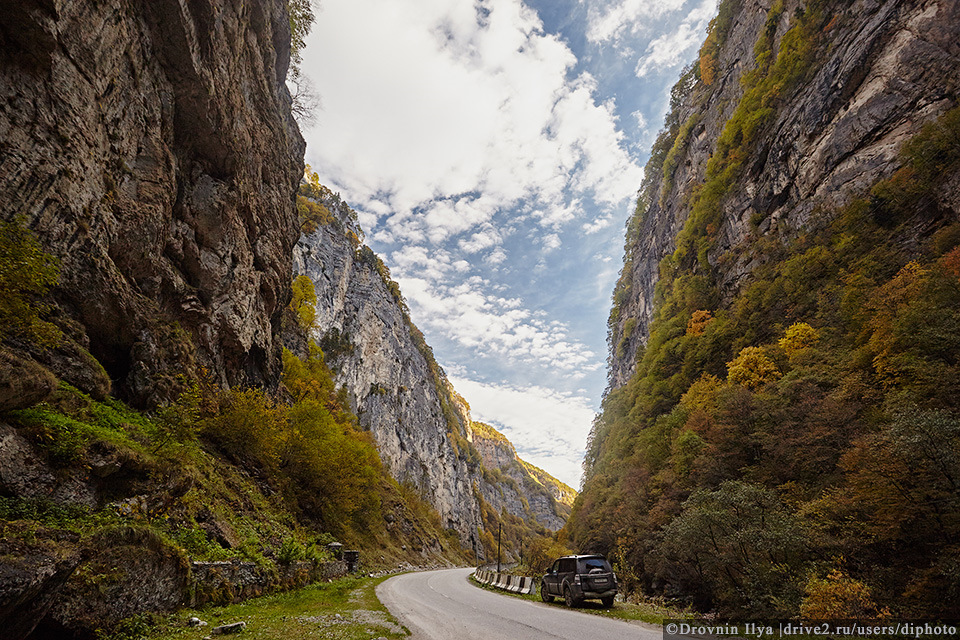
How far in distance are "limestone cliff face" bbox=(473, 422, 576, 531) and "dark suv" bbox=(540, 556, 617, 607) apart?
111 m

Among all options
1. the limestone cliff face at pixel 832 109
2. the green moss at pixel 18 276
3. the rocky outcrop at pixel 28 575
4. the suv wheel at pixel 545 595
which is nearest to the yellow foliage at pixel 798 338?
the limestone cliff face at pixel 832 109

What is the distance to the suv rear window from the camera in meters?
13.0

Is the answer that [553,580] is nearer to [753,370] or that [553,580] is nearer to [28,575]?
[28,575]

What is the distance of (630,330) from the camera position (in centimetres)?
6338

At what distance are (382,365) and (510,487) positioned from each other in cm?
9348

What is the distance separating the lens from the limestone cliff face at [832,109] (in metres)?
20.3

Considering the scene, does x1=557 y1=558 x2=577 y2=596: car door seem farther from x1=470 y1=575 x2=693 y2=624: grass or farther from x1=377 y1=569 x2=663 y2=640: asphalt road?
x1=377 y1=569 x2=663 y2=640: asphalt road

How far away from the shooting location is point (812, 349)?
62.4ft

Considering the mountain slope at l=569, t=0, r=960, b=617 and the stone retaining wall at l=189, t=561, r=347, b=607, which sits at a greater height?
the mountain slope at l=569, t=0, r=960, b=617

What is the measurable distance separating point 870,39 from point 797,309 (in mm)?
17571

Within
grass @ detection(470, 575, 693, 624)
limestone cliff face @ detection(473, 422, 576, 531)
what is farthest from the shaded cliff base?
limestone cliff face @ detection(473, 422, 576, 531)

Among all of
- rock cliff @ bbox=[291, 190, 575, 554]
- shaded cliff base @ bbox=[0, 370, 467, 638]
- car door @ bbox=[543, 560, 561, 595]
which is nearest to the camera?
shaded cliff base @ bbox=[0, 370, 467, 638]

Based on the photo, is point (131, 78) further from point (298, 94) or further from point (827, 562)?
point (827, 562)

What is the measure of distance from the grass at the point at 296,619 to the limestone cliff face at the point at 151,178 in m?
7.95
